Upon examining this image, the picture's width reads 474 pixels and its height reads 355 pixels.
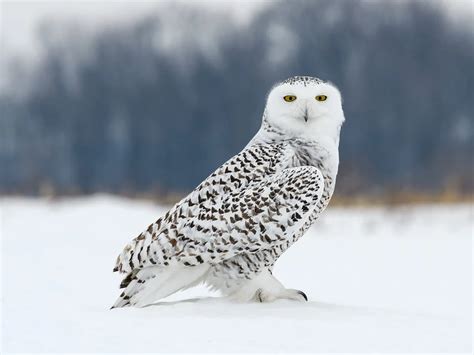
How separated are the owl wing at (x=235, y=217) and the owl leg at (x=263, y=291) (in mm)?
293

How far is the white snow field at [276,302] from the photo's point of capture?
3928 millimetres

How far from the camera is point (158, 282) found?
4641 millimetres

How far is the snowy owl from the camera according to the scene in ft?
14.9

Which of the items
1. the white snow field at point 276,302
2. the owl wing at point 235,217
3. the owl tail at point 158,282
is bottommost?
the white snow field at point 276,302

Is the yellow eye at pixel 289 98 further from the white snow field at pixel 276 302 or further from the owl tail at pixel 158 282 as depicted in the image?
the white snow field at pixel 276 302

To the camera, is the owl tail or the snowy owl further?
the owl tail

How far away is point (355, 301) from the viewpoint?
702 cm

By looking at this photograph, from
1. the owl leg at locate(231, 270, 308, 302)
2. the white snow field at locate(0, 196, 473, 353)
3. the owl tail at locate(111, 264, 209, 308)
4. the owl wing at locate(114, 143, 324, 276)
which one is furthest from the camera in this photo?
the owl leg at locate(231, 270, 308, 302)

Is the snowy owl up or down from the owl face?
down

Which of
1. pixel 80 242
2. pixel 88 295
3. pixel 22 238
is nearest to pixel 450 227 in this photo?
pixel 80 242

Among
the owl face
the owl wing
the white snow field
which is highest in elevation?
the owl face

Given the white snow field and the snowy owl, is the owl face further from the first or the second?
→ the white snow field

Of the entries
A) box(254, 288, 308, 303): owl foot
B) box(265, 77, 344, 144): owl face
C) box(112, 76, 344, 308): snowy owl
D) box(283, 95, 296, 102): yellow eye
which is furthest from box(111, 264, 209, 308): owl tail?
box(283, 95, 296, 102): yellow eye

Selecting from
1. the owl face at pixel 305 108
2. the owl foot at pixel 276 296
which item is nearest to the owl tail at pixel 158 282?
the owl foot at pixel 276 296
